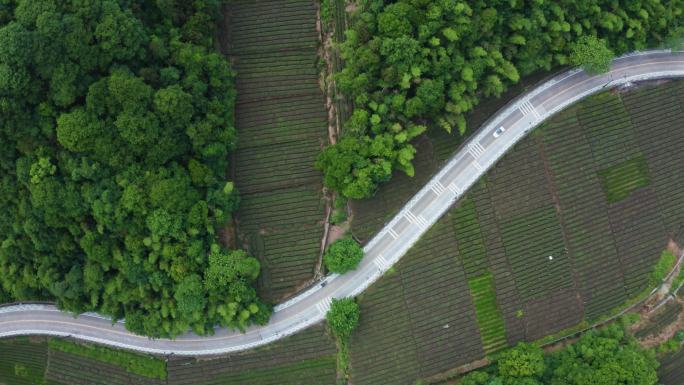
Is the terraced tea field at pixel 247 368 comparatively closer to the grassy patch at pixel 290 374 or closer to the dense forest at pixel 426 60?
the grassy patch at pixel 290 374

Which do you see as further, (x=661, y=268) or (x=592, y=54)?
(x=661, y=268)

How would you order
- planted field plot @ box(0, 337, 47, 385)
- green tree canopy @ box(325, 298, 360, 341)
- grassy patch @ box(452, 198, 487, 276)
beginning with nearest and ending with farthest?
green tree canopy @ box(325, 298, 360, 341) → grassy patch @ box(452, 198, 487, 276) → planted field plot @ box(0, 337, 47, 385)

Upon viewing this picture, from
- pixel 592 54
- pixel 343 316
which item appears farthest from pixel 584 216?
pixel 343 316

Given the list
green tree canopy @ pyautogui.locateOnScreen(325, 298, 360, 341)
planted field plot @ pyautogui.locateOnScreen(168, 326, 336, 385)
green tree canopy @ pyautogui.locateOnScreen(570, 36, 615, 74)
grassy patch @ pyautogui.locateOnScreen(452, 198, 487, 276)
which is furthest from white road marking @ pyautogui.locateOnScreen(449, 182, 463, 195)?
planted field plot @ pyautogui.locateOnScreen(168, 326, 336, 385)

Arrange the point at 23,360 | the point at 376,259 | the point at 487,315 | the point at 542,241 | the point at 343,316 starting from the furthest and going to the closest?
the point at 542,241, the point at 23,360, the point at 487,315, the point at 376,259, the point at 343,316

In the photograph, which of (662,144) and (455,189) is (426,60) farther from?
(662,144)

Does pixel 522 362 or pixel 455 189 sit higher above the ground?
pixel 455 189

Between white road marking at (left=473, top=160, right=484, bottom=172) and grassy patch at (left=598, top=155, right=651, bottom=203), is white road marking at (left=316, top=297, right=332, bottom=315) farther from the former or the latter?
grassy patch at (left=598, top=155, right=651, bottom=203)
